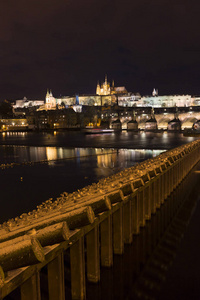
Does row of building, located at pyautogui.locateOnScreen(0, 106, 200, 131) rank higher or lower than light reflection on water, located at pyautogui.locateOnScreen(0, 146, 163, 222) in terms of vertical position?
higher

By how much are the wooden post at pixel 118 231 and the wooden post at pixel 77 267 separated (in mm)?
2022

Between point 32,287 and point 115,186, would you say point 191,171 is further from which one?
point 32,287

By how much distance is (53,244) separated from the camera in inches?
190

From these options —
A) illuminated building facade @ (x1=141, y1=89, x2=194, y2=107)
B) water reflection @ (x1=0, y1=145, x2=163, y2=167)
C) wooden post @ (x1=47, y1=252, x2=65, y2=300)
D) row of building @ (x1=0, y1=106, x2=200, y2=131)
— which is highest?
illuminated building facade @ (x1=141, y1=89, x2=194, y2=107)

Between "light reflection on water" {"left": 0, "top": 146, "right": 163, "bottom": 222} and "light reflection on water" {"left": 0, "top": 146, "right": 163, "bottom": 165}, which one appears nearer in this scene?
"light reflection on water" {"left": 0, "top": 146, "right": 163, "bottom": 222}

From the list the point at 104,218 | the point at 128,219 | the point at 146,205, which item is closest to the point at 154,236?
the point at 146,205

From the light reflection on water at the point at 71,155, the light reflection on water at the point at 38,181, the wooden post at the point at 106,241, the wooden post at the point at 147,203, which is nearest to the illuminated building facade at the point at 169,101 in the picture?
the light reflection on water at the point at 71,155

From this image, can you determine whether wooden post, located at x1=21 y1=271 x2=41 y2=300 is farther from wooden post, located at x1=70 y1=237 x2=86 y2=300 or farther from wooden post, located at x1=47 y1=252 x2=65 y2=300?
wooden post, located at x1=70 y1=237 x2=86 y2=300

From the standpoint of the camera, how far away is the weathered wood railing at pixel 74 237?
4.03 metres

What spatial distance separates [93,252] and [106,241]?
0.77 metres

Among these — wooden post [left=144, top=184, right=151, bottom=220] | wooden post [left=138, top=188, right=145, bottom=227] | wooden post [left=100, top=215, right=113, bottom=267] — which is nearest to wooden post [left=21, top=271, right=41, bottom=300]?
wooden post [left=100, top=215, right=113, bottom=267]

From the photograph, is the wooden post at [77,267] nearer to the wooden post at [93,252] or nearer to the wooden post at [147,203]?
the wooden post at [93,252]

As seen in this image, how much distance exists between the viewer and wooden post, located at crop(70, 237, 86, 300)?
579cm

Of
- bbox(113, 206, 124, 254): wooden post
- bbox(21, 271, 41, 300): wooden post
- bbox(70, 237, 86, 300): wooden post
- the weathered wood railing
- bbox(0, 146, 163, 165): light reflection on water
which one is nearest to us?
the weathered wood railing
